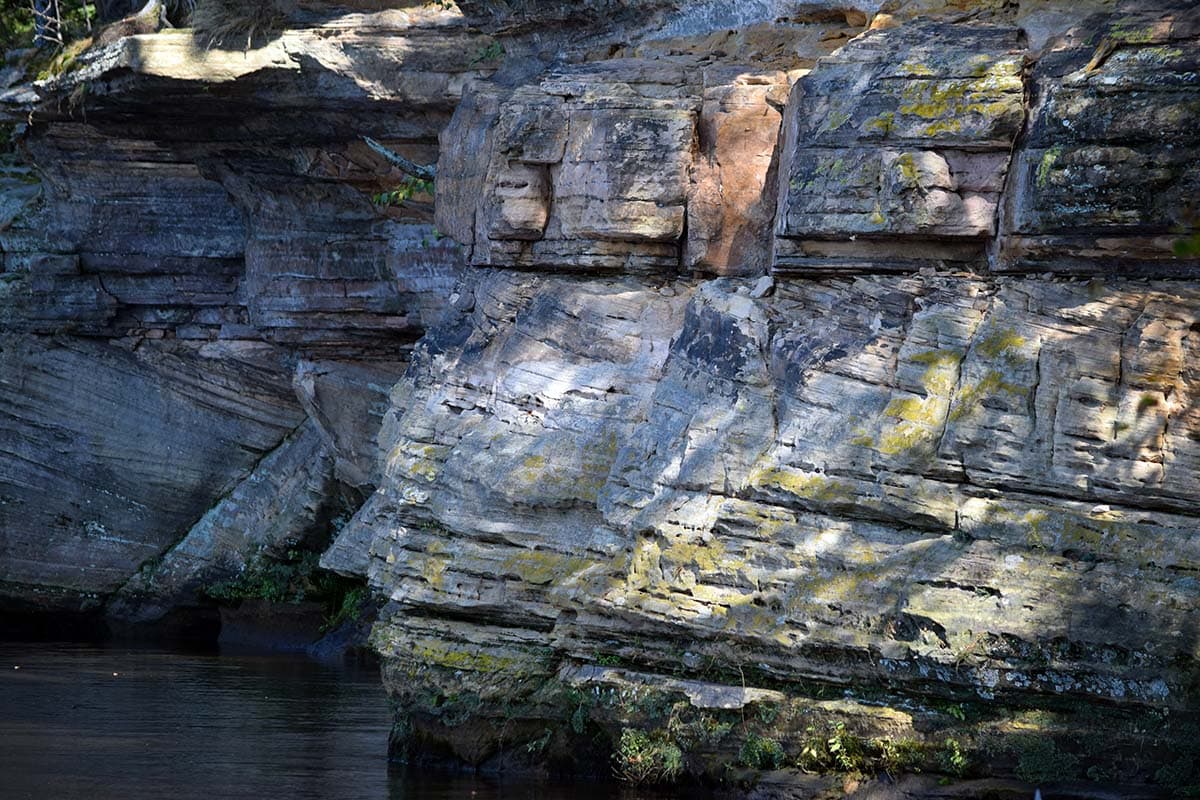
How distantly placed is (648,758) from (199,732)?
4.86 m

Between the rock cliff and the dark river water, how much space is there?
3.16 feet

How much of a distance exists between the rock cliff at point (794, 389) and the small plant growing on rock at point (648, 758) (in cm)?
3

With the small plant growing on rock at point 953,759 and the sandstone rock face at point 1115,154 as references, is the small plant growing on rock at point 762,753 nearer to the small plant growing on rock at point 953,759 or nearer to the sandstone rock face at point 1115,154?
the small plant growing on rock at point 953,759

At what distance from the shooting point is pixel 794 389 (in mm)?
12805

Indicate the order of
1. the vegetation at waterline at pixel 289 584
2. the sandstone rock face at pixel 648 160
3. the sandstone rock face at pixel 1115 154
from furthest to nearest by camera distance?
the vegetation at waterline at pixel 289 584, the sandstone rock face at pixel 648 160, the sandstone rock face at pixel 1115 154

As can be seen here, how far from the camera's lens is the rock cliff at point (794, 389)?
37.6 ft

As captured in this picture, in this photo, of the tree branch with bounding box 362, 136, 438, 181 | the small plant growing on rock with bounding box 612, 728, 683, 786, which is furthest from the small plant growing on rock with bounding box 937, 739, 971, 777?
the tree branch with bounding box 362, 136, 438, 181

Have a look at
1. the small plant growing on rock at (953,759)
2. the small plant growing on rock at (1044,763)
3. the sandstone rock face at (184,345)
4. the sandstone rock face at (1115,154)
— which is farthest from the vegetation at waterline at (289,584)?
the sandstone rock face at (1115,154)

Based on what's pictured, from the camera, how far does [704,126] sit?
570 inches

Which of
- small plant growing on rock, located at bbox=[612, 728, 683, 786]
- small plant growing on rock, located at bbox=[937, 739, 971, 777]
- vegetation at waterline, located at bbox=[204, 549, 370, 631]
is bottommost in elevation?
vegetation at waterline, located at bbox=[204, 549, 370, 631]

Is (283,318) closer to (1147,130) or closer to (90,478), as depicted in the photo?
(90,478)

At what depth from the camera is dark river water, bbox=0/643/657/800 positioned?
12.4m

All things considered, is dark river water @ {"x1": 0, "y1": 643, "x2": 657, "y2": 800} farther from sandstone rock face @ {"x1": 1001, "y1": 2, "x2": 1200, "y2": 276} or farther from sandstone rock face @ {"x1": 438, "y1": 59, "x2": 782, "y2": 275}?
sandstone rock face @ {"x1": 1001, "y1": 2, "x2": 1200, "y2": 276}

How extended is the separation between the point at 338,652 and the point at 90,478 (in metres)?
4.89
